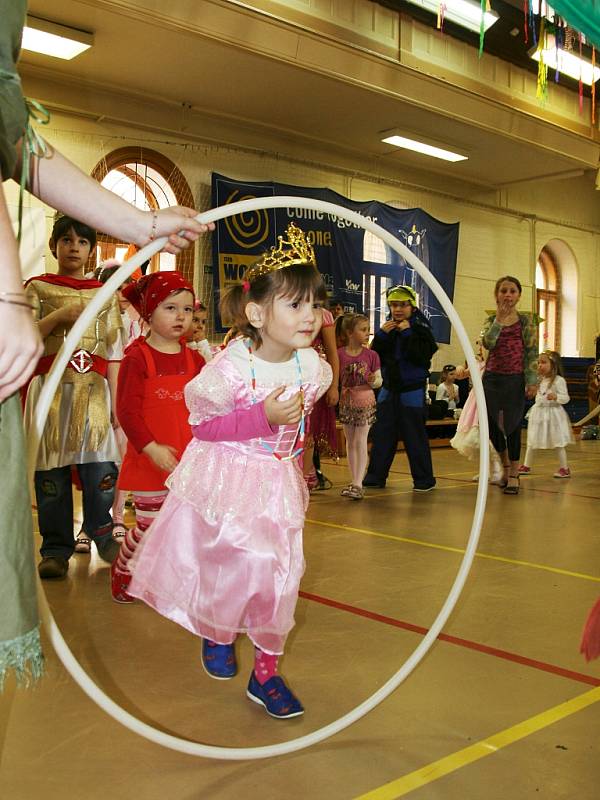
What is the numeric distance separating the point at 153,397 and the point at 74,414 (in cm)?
58

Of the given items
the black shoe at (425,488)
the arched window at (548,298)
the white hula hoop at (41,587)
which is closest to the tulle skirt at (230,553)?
the white hula hoop at (41,587)

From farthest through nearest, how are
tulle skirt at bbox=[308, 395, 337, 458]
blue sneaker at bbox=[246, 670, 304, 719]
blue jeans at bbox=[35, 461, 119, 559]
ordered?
tulle skirt at bbox=[308, 395, 337, 458] < blue jeans at bbox=[35, 461, 119, 559] < blue sneaker at bbox=[246, 670, 304, 719]

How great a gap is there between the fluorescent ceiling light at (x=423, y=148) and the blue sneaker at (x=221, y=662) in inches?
334

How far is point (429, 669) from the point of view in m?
2.12

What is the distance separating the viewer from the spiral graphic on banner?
8594 millimetres

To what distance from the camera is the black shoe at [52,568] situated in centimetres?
298

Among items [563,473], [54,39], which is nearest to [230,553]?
[563,473]

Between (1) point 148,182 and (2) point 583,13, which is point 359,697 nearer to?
(2) point 583,13

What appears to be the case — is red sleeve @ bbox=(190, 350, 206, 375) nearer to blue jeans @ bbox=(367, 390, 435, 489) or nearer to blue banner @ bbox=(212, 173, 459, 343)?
blue jeans @ bbox=(367, 390, 435, 489)

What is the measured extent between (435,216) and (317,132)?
266 cm

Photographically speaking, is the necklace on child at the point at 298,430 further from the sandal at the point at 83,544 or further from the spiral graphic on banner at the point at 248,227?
the spiral graphic on banner at the point at 248,227

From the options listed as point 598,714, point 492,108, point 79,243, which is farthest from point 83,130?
point 598,714

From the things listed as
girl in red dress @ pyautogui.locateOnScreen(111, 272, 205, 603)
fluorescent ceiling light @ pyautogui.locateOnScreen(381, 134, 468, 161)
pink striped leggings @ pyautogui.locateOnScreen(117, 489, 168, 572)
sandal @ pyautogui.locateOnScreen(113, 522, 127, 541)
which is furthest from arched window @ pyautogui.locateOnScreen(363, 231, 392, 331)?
pink striped leggings @ pyautogui.locateOnScreen(117, 489, 168, 572)

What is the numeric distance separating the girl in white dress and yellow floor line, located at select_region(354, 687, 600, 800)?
15.9 feet
